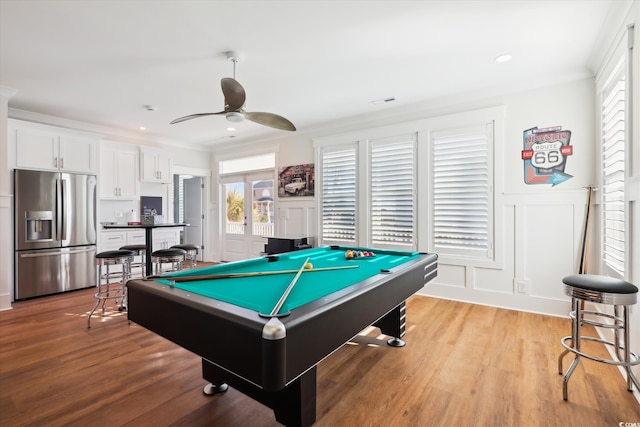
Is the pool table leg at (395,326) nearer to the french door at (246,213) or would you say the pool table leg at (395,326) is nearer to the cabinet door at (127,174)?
the french door at (246,213)

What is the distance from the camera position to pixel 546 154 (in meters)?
3.34

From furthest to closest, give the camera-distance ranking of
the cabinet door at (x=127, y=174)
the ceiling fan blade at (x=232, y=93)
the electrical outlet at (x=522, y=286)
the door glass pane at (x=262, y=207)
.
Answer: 1. the door glass pane at (x=262, y=207)
2. the cabinet door at (x=127, y=174)
3. the electrical outlet at (x=522, y=286)
4. the ceiling fan blade at (x=232, y=93)

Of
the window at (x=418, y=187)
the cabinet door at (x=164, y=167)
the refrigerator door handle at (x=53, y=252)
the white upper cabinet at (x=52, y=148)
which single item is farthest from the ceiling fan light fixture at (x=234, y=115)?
the cabinet door at (x=164, y=167)

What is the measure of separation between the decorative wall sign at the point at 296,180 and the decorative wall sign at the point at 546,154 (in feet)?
9.96

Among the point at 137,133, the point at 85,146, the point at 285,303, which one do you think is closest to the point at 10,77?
the point at 85,146

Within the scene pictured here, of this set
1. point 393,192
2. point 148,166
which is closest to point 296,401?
point 393,192

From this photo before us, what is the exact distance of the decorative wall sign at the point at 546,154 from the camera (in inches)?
128

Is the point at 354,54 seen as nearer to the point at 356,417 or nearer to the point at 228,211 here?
the point at 356,417

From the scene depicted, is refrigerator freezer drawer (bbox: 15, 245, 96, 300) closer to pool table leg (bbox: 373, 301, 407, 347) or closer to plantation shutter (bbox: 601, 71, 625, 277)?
pool table leg (bbox: 373, 301, 407, 347)

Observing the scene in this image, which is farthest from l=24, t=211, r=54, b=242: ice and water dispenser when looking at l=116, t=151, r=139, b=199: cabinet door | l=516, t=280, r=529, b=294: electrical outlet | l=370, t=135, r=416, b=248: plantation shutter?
l=516, t=280, r=529, b=294: electrical outlet

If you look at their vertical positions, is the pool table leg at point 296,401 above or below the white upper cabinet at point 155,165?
below

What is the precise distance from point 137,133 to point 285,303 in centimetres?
560

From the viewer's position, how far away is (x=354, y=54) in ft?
9.37

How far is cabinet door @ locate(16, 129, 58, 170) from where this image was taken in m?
4.03
